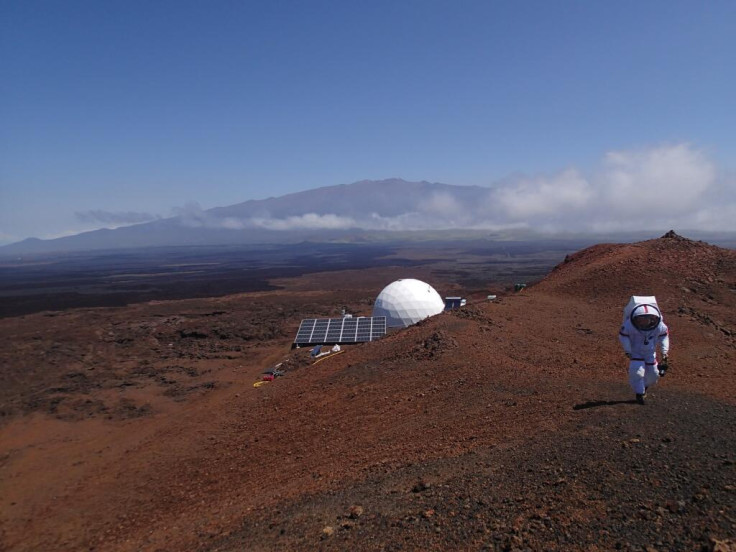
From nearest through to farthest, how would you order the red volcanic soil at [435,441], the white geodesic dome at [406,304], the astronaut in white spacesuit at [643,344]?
the red volcanic soil at [435,441]
the astronaut in white spacesuit at [643,344]
the white geodesic dome at [406,304]

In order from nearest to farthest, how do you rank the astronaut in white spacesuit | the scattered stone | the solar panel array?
1. the scattered stone
2. the astronaut in white spacesuit
3. the solar panel array

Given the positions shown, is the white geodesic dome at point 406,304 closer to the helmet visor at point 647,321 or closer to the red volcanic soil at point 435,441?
the red volcanic soil at point 435,441

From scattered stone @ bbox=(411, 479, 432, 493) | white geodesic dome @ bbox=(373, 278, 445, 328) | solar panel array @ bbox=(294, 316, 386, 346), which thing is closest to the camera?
scattered stone @ bbox=(411, 479, 432, 493)

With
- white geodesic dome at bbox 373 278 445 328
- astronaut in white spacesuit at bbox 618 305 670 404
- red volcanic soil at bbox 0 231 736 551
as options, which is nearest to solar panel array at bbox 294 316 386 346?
white geodesic dome at bbox 373 278 445 328

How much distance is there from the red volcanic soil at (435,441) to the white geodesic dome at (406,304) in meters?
7.09

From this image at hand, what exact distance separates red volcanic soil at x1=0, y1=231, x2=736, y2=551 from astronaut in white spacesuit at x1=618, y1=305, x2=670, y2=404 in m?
0.51

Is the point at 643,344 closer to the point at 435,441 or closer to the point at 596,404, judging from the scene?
the point at 596,404

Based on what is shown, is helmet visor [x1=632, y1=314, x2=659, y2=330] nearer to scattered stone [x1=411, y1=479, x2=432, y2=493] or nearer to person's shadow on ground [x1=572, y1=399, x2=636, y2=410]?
person's shadow on ground [x1=572, y1=399, x2=636, y2=410]

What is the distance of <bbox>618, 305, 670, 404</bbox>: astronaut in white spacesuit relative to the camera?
30.5 ft

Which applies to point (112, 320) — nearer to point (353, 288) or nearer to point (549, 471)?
point (353, 288)

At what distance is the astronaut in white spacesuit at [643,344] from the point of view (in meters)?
9.29

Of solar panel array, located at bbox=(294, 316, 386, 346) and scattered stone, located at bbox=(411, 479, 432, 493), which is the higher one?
scattered stone, located at bbox=(411, 479, 432, 493)

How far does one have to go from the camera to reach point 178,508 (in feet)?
34.5

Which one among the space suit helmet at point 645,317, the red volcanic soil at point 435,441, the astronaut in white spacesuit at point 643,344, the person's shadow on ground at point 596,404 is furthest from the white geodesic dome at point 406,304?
the space suit helmet at point 645,317
